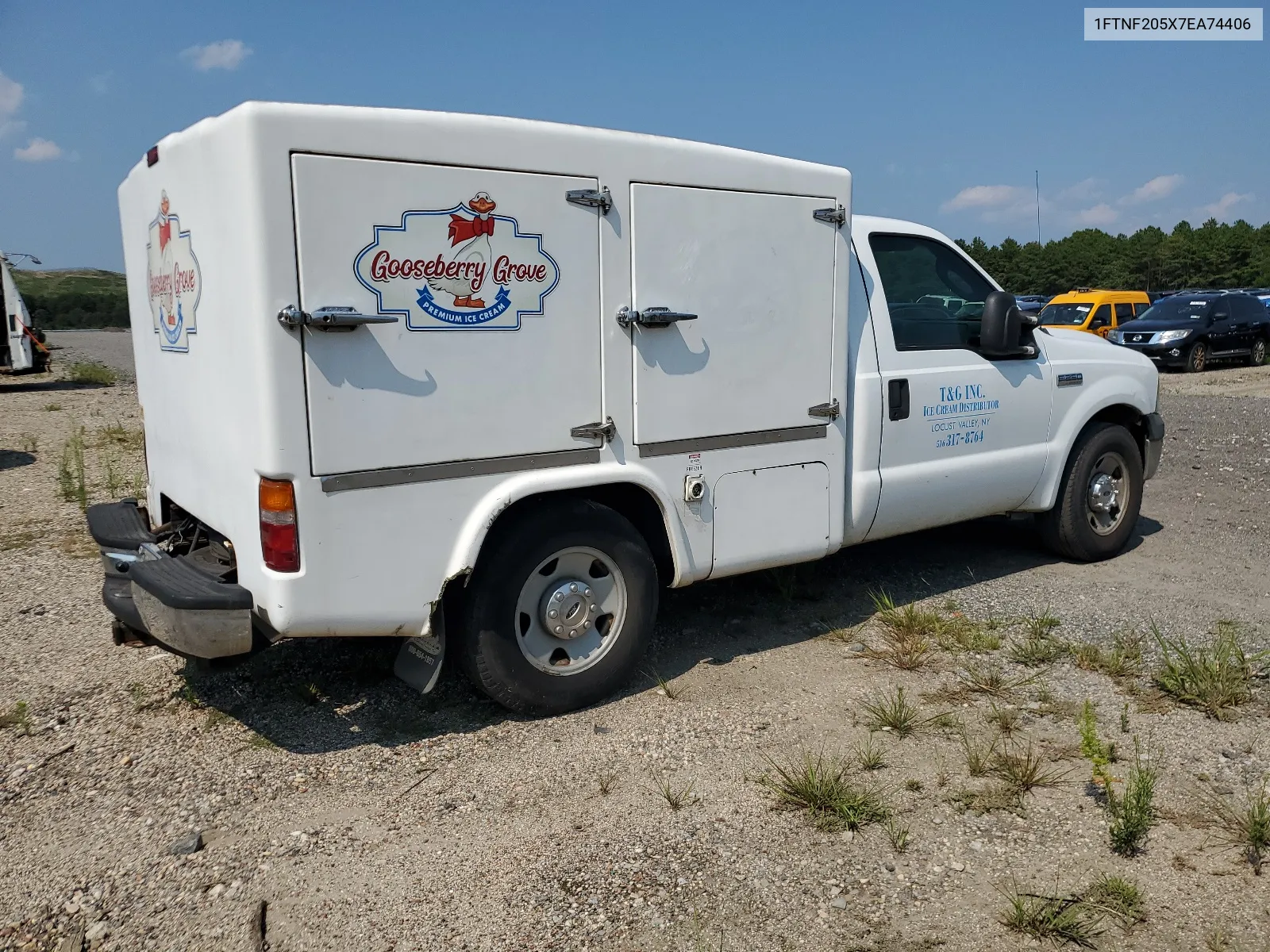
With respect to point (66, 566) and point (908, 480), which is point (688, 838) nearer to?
point (908, 480)

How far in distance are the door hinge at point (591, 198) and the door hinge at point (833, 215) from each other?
3.84 feet

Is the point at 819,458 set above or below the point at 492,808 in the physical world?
above

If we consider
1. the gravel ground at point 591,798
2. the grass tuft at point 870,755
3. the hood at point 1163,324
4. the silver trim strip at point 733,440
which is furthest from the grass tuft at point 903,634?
the hood at point 1163,324

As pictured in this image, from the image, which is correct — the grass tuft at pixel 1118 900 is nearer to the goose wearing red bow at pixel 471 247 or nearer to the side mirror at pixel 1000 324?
the goose wearing red bow at pixel 471 247

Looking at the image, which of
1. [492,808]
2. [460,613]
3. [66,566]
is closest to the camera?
[492,808]

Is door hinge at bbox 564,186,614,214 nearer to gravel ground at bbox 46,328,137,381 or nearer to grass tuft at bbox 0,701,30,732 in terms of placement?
grass tuft at bbox 0,701,30,732

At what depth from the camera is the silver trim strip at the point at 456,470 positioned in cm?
358

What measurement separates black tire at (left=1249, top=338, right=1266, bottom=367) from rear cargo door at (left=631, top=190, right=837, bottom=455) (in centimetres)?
2106

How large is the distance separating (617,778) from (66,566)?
462 centimetres

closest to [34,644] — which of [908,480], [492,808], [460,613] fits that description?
[460,613]

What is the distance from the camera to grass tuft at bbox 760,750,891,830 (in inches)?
135

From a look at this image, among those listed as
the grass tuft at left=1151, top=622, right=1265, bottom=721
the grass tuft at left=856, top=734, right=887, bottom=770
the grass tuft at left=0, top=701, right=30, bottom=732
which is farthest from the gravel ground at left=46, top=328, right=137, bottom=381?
the grass tuft at left=1151, top=622, right=1265, bottom=721

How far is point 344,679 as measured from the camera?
4.70 m

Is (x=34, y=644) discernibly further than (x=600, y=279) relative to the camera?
Yes
